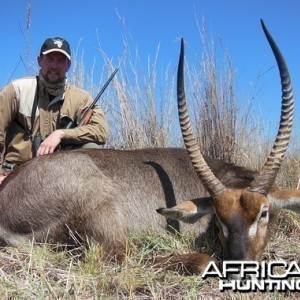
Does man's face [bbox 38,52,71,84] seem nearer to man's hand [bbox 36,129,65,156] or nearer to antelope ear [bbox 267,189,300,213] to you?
man's hand [bbox 36,129,65,156]

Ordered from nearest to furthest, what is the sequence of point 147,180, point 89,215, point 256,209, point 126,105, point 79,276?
point 79,276 → point 256,209 → point 89,215 → point 147,180 → point 126,105

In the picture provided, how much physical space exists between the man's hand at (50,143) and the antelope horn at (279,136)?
2426mm

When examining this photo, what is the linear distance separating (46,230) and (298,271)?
2123mm

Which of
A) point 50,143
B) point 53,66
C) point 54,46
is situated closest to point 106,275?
point 50,143

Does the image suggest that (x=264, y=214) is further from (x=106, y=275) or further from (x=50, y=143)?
(x=50, y=143)

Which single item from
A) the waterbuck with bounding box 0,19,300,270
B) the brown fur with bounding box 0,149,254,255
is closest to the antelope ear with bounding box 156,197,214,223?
the waterbuck with bounding box 0,19,300,270

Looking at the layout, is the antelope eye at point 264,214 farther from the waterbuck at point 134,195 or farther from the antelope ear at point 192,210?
the antelope ear at point 192,210

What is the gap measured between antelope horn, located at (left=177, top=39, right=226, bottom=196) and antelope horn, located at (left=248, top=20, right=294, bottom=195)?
0.30m

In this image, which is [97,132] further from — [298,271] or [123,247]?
[298,271]

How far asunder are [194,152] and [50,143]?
6.12 feet

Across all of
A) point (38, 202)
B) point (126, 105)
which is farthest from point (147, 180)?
point (126, 105)

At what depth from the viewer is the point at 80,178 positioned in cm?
448

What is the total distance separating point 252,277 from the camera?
3416mm

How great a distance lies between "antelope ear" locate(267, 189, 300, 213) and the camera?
13.1 ft
